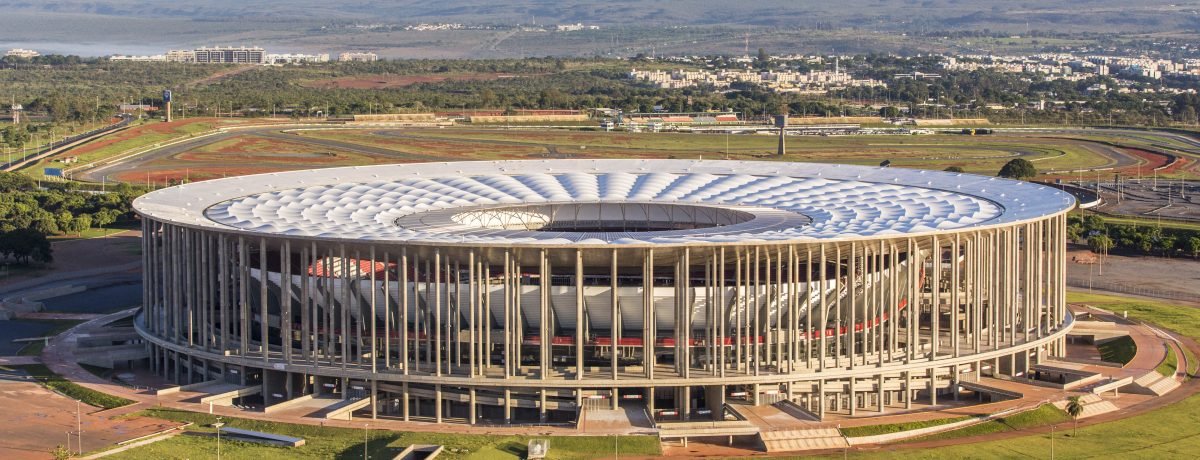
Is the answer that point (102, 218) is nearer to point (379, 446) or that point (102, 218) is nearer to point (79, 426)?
point (79, 426)

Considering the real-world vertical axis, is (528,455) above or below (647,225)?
below

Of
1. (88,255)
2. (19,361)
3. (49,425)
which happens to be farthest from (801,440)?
(88,255)

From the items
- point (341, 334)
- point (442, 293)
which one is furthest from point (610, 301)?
point (341, 334)

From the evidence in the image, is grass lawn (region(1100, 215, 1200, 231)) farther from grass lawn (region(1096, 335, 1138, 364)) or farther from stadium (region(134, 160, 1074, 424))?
stadium (region(134, 160, 1074, 424))

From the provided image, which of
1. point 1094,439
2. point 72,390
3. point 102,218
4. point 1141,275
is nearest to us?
point 1094,439

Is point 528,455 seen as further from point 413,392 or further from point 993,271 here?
point 993,271
